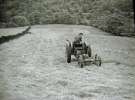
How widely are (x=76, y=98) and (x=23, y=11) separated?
17076 mm

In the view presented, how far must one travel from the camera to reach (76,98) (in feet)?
27.5

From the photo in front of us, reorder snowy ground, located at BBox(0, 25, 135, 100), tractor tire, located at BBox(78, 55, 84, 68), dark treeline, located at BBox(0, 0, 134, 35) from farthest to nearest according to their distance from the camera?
dark treeline, located at BBox(0, 0, 134, 35) → tractor tire, located at BBox(78, 55, 84, 68) → snowy ground, located at BBox(0, 25, 135, 100)

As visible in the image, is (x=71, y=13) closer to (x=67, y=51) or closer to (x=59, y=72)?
(x=67, y=51)

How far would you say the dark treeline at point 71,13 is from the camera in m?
23.4

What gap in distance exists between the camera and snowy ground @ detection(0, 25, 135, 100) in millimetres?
8719

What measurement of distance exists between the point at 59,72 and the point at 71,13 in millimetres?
13631

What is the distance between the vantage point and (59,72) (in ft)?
36.6

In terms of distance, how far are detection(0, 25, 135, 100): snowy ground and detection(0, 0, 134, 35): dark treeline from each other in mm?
5076

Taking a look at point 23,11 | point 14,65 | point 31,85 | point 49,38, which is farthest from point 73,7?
point 31,85

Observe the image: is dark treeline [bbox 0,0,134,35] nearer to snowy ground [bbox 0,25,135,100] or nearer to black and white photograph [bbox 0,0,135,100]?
black and white photograph [bbox 0,0,135,100]

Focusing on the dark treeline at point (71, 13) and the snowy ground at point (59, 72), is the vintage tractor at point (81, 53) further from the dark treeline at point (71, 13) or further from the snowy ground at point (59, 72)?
the dark treeline at point (71, 13)

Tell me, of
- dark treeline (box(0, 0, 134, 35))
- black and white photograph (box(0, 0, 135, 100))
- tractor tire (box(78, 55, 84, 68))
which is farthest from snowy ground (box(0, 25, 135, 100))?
dark treeline (box(0, 0, 134, 35))

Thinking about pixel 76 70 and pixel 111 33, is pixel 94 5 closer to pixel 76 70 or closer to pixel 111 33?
pixel 111 33

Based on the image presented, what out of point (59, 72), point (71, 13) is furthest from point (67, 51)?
point (71, 13)
